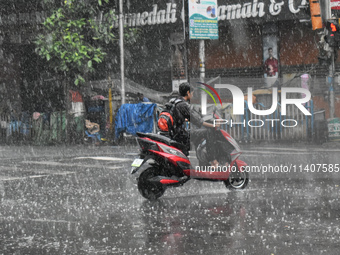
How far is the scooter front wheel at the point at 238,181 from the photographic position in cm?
923

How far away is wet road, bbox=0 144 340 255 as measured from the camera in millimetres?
5477

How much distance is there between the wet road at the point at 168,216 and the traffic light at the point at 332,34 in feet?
29.4

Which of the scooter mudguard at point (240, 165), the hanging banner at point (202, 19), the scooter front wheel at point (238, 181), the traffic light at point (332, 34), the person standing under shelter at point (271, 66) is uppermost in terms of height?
the hanging banner at point (202, 19)

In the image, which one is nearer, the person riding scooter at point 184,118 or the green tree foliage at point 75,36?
the person riding scooter at point 184,118

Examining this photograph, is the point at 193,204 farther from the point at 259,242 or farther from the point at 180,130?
the point at 259,242

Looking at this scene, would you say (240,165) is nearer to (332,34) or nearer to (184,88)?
(184,88)

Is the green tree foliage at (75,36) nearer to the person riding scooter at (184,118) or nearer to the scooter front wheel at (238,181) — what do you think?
the person riding scooter at (184,118)

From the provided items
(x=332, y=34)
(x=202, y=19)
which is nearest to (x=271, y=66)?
(x=202, y=19)

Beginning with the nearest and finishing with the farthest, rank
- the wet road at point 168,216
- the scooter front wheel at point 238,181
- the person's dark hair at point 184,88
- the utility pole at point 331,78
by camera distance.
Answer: the wet road at point 168,216
the person's dark hair at point 184,88
the scooter front wheel at point 238,181
the utility pole at point 331,78

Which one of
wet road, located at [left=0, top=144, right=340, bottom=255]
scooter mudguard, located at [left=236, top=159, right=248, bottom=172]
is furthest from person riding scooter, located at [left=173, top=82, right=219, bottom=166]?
wet road, located at [left=0, top=144, right=340, bottom=255]

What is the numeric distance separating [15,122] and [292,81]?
12542 mm

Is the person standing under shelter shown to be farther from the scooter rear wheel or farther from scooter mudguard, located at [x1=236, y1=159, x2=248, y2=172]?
the scooter rear wheel

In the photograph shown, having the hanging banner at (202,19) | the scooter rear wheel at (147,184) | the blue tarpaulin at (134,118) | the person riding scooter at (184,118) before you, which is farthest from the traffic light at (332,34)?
the scooter rear wheel at (147,184)

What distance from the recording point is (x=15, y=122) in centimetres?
2578
